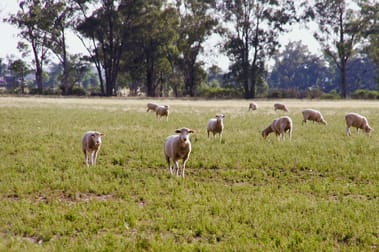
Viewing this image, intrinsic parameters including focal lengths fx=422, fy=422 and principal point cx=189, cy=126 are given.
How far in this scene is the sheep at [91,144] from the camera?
39.7 feet

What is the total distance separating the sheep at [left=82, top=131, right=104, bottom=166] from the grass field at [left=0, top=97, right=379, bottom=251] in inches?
16.8

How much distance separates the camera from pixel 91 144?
481 inches

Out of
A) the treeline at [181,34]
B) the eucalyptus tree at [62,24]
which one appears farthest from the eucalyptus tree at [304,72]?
the eucalyptus tree at [62,24]

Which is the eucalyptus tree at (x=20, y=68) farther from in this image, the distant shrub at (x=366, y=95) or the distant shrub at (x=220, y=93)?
the distant shrub at (x=366, y=95)

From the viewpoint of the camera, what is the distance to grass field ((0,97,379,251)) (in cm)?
662

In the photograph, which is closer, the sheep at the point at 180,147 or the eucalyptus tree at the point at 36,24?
the sheep at the point at 180,147

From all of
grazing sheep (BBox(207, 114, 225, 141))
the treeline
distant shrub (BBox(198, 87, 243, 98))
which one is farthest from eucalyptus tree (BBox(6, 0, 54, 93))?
grazing sheep (BBox(207, 114, 225, 141))

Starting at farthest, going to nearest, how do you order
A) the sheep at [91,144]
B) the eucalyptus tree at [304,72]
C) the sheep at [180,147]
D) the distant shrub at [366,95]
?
1. the eucalyptus tree at [304,72]
2. the distant shrub at [366,95]
3. the sheep at [91,144]
4. the sheep at [180,147]

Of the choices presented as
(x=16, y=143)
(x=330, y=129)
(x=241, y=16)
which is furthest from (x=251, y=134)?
(x=241, y=16)

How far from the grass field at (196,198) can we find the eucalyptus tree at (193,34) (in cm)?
6455

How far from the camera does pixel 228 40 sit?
77.2m

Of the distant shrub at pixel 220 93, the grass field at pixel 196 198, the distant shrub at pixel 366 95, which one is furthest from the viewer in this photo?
the distant shrub at pixel 220 93

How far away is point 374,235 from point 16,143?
13.4m

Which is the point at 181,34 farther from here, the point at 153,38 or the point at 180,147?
the point at 180,147
